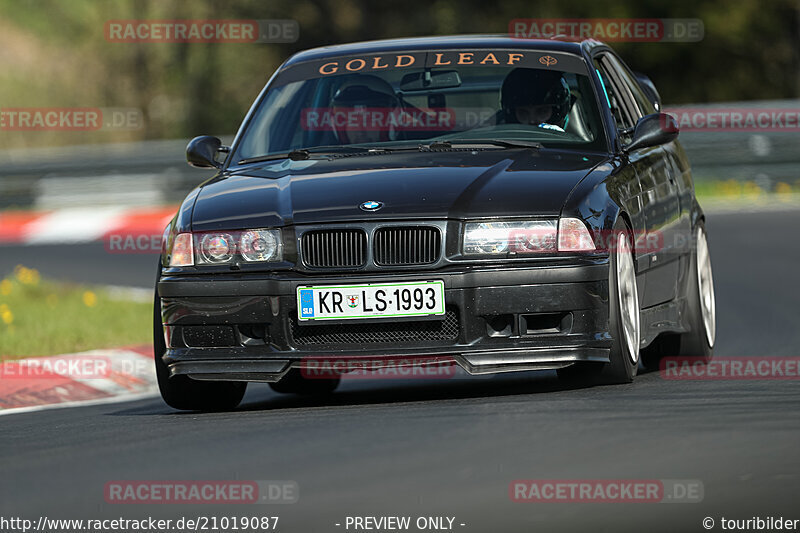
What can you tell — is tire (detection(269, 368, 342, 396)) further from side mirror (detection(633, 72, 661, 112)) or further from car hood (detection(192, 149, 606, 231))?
side mirror (detection(633, 72, 661, 112))

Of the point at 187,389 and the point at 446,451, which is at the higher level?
the point at 446,451

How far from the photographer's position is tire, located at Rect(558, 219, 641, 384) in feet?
24.2

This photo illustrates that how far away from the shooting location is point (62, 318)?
13789 millimetres

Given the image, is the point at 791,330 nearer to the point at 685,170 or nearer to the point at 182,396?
the point at 685,170

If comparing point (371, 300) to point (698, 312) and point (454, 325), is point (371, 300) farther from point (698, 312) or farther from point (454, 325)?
point (698, 312)

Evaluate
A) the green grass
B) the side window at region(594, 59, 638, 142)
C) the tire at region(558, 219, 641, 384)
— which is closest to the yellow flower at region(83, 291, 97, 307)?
the green grass

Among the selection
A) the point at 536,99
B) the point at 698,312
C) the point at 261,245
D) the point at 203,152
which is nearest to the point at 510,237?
the point at 261,245

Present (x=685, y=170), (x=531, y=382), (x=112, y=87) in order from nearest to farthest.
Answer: (x=531, y=382) < (x=685, y=170) < (x=112, y=87)

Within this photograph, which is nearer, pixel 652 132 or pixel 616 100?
pixel 652 132

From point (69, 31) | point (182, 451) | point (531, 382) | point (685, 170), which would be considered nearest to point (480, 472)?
point (182, 451)

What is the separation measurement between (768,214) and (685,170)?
459 inches

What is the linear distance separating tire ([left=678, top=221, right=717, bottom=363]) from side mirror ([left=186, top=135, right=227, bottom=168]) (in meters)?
2.64

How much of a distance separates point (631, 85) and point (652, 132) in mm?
1725

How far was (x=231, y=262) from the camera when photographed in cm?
748
